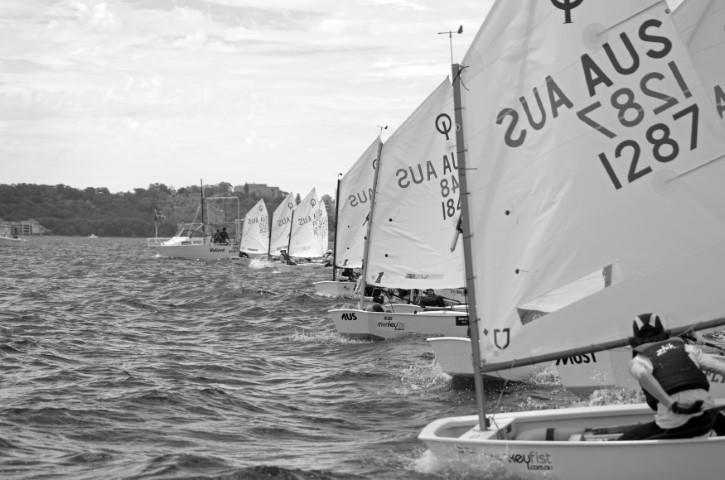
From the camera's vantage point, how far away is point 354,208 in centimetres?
2966

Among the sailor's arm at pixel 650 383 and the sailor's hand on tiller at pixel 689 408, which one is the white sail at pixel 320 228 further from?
the sailor's hand on tiller at pixel 689 408

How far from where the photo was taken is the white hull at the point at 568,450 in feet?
26.9

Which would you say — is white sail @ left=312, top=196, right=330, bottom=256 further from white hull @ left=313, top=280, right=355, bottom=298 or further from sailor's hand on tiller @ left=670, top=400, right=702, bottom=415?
sailor's hand on tiller @ left=670, top=400, right=702, bottom=415

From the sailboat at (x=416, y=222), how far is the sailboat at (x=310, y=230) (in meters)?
40.7

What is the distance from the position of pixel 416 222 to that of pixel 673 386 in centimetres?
1307

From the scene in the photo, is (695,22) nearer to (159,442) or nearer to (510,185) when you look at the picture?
(510,185)

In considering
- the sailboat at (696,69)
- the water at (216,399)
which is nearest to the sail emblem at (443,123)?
the water at (216,399)

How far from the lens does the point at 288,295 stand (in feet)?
127

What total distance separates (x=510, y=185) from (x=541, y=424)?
2519 mm

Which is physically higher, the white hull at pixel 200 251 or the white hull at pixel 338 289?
the white hull at pixel 200 251

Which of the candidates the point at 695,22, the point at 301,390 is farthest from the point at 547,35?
the point at 301,390

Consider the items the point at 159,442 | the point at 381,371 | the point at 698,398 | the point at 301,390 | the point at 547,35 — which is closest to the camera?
the point at 698,398

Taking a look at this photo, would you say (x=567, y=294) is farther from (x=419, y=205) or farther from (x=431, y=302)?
(x=431, y=302)

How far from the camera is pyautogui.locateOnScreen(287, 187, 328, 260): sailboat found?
6284cm
